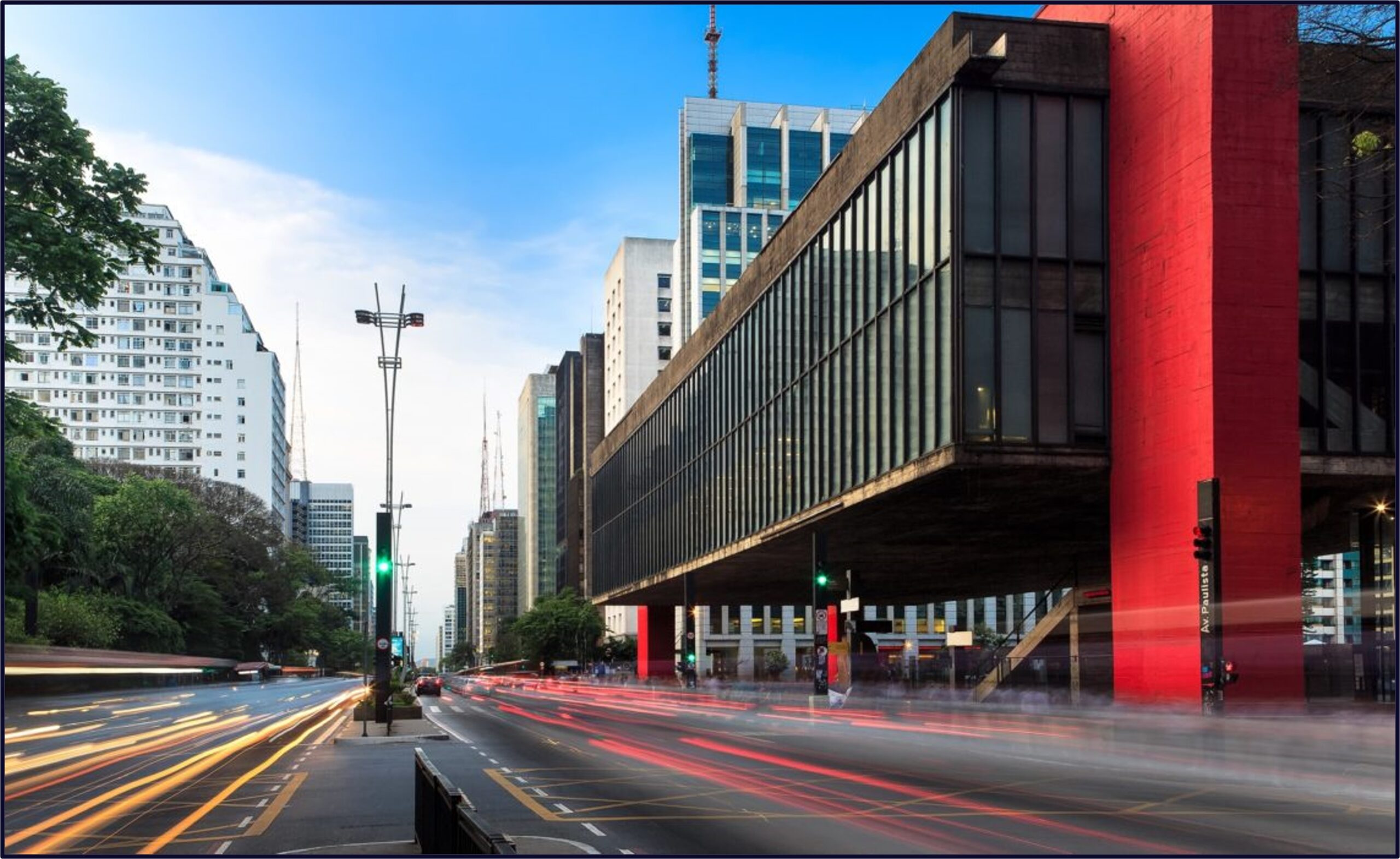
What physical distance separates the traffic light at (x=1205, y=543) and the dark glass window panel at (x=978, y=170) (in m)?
9.96

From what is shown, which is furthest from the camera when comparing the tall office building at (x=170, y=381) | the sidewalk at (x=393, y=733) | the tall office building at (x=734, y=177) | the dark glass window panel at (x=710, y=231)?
the tall office building at (x=170, y=381)

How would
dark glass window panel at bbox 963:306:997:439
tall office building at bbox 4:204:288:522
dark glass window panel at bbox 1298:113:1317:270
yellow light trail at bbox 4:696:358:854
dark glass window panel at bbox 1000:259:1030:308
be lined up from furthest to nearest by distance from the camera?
1. tall office building at bbox 4:204:288:522
2. dark glass window panel at bbox 1000:259:1030:308
3. dark glass window panel at bbox 963:306:997:439
4. dark glass window panel at bbox 1298:113:1317:270
5. yellow light trail at bbox 4:696:358:854

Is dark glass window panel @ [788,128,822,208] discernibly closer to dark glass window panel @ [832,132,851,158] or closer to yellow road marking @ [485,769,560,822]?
dark glass window panel @ [832,132,851,158]

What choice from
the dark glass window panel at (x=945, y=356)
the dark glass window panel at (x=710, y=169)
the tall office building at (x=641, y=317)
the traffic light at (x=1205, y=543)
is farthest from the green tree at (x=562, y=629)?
the traffic light at (x=1205, y=543)

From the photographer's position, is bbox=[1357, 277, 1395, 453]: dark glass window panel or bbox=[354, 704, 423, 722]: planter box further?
bbox=[354, 704, 423, 722]: planter box

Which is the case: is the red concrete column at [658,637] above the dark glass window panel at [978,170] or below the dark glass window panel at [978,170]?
below

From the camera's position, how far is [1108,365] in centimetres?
3362

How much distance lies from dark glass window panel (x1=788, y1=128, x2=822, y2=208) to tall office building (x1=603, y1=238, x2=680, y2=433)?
653 inches

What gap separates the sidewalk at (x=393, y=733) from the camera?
34.4 m

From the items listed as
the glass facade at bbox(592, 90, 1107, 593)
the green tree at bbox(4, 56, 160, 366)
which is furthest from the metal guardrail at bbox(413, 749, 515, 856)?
the glass facade at bbox(592, 90, 1107, 593)

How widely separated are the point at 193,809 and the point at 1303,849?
14986 mm

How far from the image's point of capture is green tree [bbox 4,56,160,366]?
23922 millimetres

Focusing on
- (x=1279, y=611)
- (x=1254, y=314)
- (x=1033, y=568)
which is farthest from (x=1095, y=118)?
(x=1033, y=568)

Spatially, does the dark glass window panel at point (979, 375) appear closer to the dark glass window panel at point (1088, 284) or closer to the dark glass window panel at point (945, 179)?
the dark glass window panel at point (945, 179)
